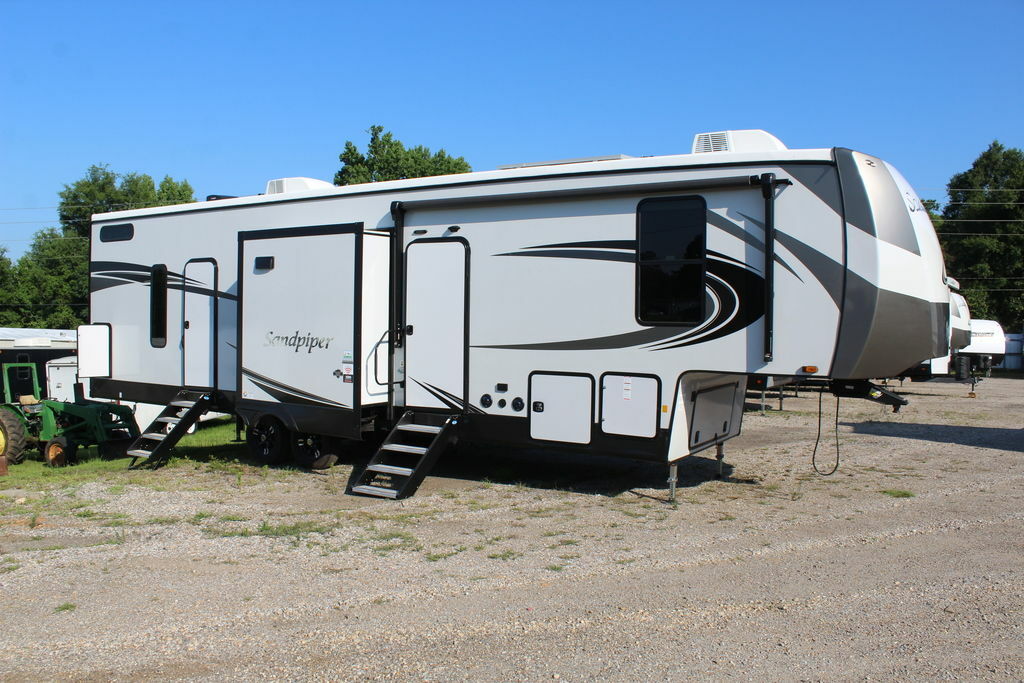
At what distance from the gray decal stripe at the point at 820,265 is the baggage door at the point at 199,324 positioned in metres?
6.52

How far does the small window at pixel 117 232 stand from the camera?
10.5 m

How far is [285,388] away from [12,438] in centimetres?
536

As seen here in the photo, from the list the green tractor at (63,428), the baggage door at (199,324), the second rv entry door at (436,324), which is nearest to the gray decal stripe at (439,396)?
the second rv entry door at (436,324)

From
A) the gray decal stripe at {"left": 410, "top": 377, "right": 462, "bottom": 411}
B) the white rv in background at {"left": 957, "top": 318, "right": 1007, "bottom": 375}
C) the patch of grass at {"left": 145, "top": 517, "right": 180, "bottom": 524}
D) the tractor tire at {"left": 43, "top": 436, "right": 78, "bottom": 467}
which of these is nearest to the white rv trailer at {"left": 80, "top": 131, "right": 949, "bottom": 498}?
the gray decal stripe at {"left": 410, "top": 377, "right": 462, "bottom": 411}

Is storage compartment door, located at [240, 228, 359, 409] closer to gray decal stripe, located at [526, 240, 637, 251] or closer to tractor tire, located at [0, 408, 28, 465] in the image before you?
gray decal stripe, located at [526, 240, 637, 251]

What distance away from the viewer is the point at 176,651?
4094mm

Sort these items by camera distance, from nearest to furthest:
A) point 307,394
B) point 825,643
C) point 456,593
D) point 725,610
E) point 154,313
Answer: point 825,643 < point 725,610 < point 456,593 < point 307,394 < point 154,313

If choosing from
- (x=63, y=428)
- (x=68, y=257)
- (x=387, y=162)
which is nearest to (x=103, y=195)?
(x=68, y=257)

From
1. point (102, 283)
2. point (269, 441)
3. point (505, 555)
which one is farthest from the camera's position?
Answer: point (102, 283)

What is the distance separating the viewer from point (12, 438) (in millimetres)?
11438

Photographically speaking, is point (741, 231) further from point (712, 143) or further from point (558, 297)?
point (558, 297)

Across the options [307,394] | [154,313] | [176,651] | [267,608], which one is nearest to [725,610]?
[267,608]

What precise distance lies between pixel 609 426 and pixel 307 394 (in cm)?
338

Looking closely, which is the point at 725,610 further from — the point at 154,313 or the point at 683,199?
the point at 154,313
